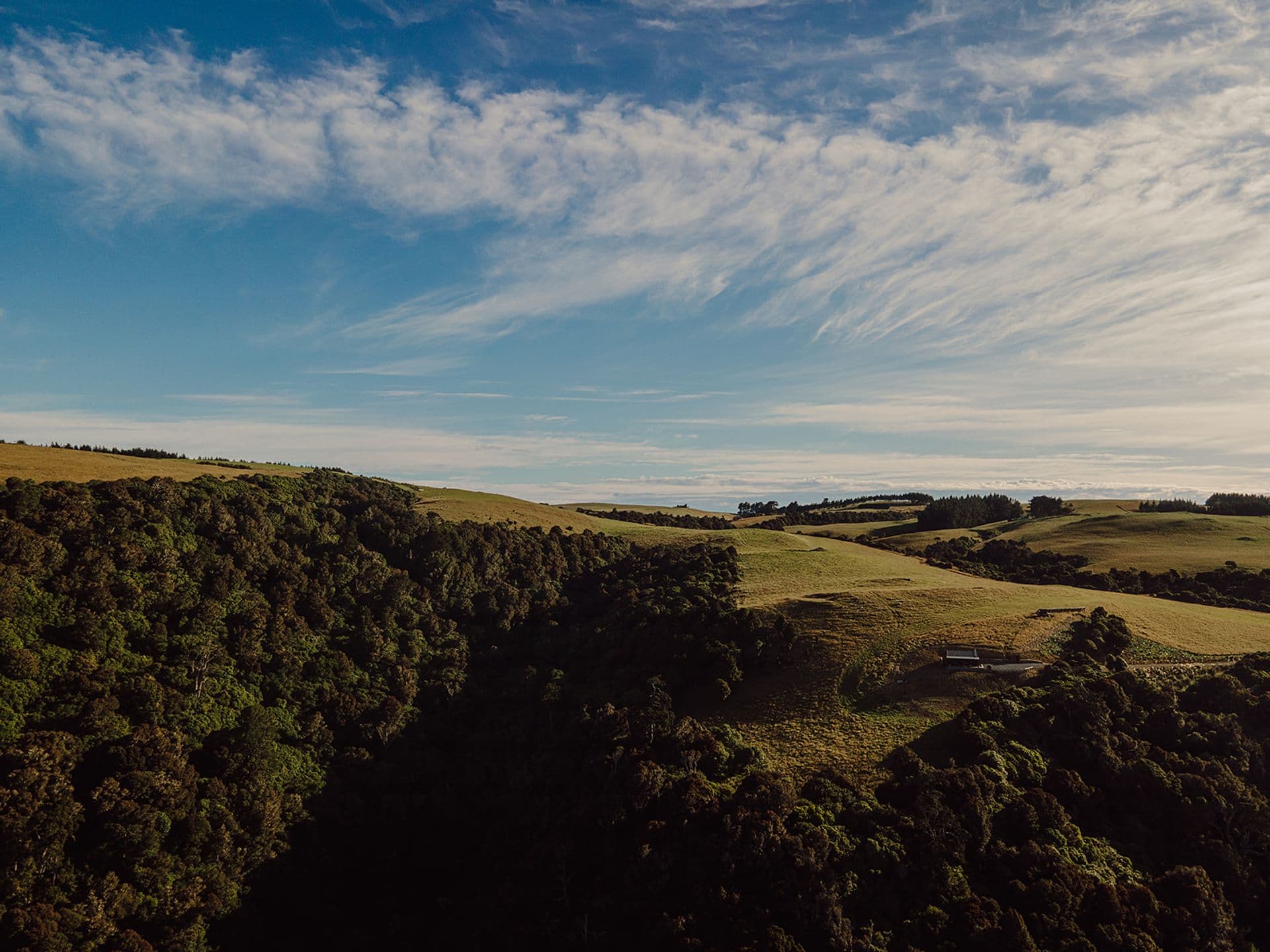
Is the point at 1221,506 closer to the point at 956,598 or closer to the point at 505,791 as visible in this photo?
the point at 956,598

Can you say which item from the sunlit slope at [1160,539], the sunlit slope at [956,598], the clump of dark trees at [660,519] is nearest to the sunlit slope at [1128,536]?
the sunlit slope at [1160,539]

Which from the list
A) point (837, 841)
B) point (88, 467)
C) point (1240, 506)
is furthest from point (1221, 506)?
point (88, 467)

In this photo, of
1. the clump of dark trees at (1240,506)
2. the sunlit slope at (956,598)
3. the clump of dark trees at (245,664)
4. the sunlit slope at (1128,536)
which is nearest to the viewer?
the clump of dark trees at (245,664)

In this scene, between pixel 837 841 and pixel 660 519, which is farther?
pixel 660 519

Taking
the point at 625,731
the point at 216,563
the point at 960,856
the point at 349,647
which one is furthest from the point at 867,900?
the point at 216,563

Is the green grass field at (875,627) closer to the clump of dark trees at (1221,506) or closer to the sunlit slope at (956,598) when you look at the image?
the sunlit slope at (956,598)

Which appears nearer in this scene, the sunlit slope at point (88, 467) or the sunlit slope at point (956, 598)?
the sunlit slope at point (956, 598)

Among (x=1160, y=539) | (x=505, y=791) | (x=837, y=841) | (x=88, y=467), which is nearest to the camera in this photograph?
(x=837, y=841)

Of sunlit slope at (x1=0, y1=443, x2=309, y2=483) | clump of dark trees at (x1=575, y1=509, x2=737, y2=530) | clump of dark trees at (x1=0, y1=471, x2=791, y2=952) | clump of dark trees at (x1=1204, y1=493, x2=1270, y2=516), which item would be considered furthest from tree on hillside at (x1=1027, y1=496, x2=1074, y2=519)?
sunlit slope at (x1=0, y1=443, x2=309, y2=483)
